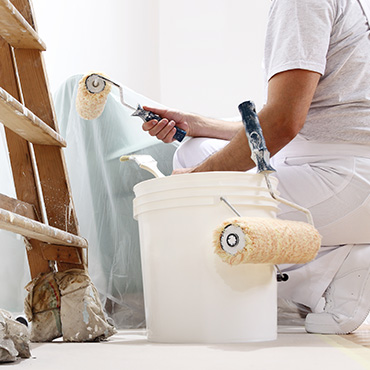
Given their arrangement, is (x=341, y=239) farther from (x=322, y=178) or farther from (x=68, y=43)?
(x=68, y=43)

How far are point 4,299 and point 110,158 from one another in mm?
470

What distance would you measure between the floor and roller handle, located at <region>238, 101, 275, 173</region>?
0.32 meters

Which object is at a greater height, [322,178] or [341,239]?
[322,178]

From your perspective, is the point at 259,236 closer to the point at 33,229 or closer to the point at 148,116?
the point at 33,229

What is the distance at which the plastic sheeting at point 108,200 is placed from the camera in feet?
4.97

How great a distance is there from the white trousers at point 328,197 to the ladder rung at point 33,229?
48 centimetres

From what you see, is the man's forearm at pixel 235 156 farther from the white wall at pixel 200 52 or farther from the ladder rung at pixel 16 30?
the white wall at pixel 200 52

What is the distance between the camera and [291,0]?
44.4 inches

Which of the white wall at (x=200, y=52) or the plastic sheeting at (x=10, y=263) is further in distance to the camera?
the white wall at (x=200, y=52)

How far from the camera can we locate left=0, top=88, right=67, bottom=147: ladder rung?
98 centimetres

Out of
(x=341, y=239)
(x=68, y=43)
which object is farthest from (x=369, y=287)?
(x=68, y=43)

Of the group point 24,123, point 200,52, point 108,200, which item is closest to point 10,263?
point 108,200

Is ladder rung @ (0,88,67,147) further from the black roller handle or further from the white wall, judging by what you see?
the white wall

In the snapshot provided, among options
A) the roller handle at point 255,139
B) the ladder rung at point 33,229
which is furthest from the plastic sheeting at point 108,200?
the roller handle at point 255,139
